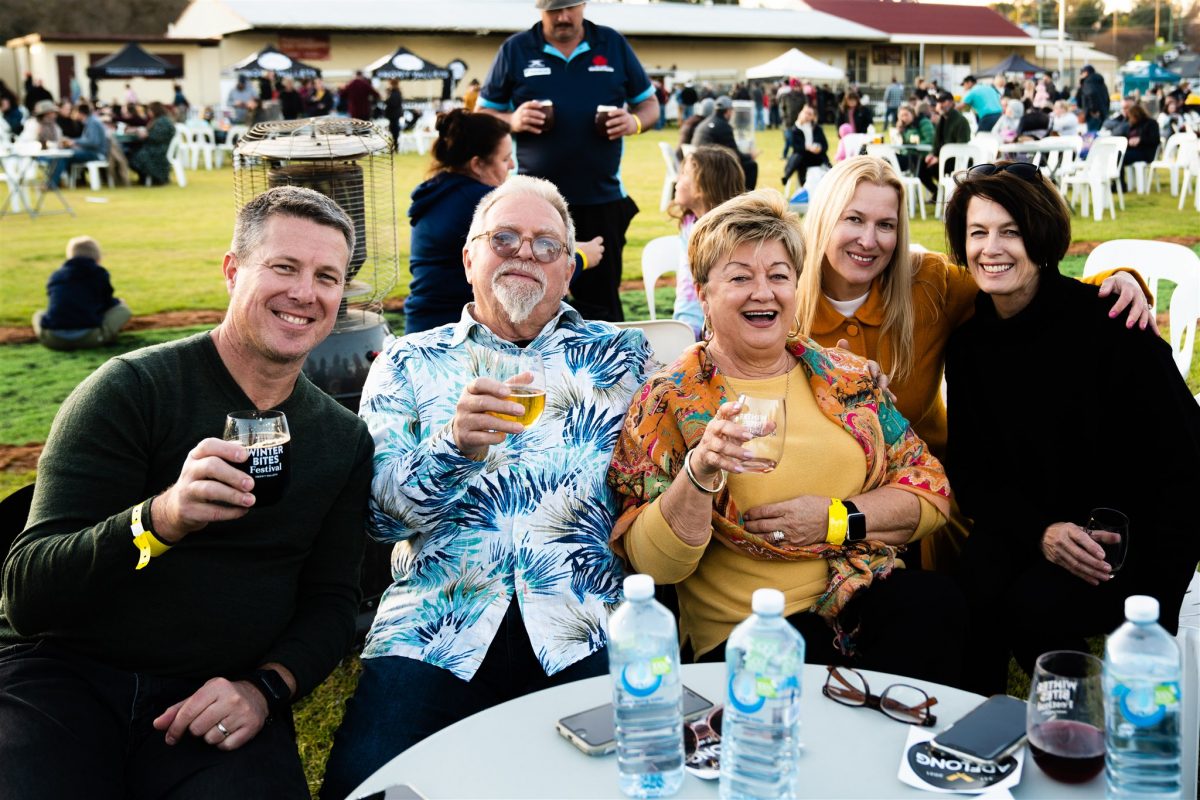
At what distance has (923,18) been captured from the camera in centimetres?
6531

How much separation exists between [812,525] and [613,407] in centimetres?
57

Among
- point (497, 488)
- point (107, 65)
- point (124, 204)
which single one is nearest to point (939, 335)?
point (497, 488)

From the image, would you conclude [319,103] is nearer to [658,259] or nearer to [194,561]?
[658,259]

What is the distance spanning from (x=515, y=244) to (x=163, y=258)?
11096mm

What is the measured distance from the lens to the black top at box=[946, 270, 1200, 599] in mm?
2842

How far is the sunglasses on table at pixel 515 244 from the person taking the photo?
2.77 m

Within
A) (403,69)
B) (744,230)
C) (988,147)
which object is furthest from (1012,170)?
(403,69)

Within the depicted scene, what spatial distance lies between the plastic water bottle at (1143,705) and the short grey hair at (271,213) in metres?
1.82

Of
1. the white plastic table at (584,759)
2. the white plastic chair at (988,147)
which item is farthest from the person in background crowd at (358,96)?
the white plastic table at (584,759)

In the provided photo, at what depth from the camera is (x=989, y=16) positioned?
67875 millimetres

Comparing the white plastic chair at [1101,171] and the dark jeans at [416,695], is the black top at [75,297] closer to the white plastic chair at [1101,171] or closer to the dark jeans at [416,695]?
the dark jeans at [416,695]

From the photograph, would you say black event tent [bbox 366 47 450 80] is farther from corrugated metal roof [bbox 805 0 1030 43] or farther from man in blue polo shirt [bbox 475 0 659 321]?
corrugated metal roof [bbox 805 0 1030 43]

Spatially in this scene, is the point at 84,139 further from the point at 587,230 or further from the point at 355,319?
the point at 355,319

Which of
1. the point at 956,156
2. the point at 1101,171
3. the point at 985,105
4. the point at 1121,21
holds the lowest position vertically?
the point at 1101,171
